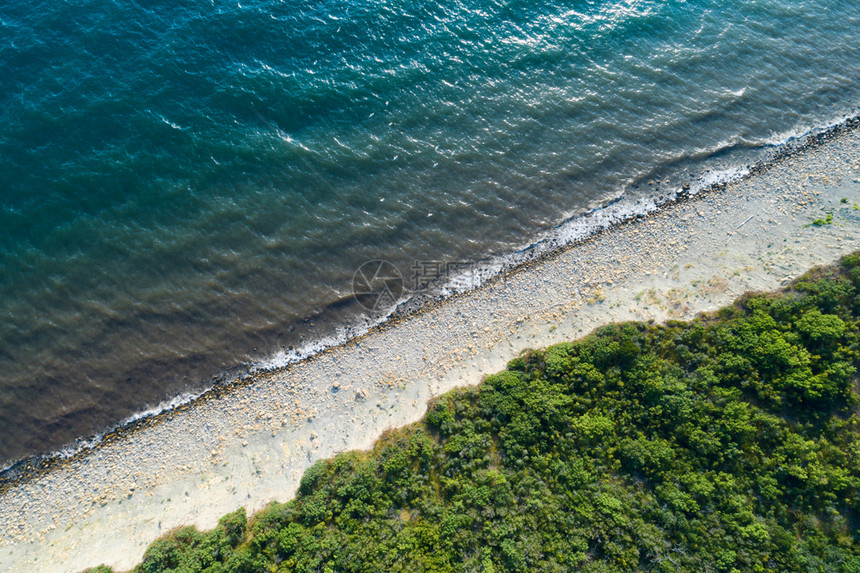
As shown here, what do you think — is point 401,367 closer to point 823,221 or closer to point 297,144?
point 297,144

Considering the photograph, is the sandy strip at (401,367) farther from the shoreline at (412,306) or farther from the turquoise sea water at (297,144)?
the turquoise sea water at (297,144)

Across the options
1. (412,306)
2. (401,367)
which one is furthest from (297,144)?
(401,367)

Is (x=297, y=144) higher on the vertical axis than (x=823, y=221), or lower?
higher

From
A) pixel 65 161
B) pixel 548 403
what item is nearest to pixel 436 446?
pixel 548 403

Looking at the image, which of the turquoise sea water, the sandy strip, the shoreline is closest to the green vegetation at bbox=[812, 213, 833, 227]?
the sandy strip

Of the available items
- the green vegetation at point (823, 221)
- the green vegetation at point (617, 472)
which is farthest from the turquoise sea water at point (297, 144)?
the green vegetation at point (617, 472)

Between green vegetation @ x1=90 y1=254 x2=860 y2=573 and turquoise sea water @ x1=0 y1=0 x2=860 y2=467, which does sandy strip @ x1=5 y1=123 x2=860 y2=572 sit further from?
turquoise sea water @ x1=0 y1=0 x2=860 y2=467
